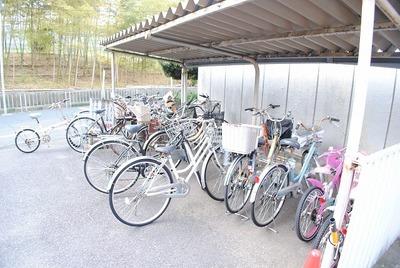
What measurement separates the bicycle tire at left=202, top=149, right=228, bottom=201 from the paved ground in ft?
0.38

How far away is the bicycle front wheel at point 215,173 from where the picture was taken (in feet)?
9.57

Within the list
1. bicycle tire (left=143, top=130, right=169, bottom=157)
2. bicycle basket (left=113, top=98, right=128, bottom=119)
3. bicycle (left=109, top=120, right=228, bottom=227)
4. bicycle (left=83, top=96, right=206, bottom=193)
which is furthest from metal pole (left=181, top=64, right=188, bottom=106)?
bicycle (left=109, top=120, right=228, bottom=227)

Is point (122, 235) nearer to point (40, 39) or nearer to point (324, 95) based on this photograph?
point (324, 95)


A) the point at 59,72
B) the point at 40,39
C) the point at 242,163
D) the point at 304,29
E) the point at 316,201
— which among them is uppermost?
the point at 40,39

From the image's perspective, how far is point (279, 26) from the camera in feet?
7.79

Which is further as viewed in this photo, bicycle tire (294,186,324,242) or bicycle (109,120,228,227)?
bicycle (109,120,228,227)

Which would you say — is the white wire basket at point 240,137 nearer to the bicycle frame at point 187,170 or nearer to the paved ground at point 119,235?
the bicycle frame at point 187,170

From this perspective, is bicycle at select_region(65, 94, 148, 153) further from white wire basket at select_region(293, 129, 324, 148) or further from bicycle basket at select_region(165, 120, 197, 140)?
white wire basket at select_region(293, 129, 324, 148)

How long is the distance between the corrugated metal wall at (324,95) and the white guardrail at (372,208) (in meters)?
1.94

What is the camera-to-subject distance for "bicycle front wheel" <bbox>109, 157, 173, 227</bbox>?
94.7 inches

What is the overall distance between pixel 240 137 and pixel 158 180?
89 cm

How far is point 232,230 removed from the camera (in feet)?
7.94

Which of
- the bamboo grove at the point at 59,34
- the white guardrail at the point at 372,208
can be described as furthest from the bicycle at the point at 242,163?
the bamboo grove at the point at 59,34

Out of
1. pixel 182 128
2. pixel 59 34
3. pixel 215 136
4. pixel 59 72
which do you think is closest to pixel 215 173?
pixel 215 136
